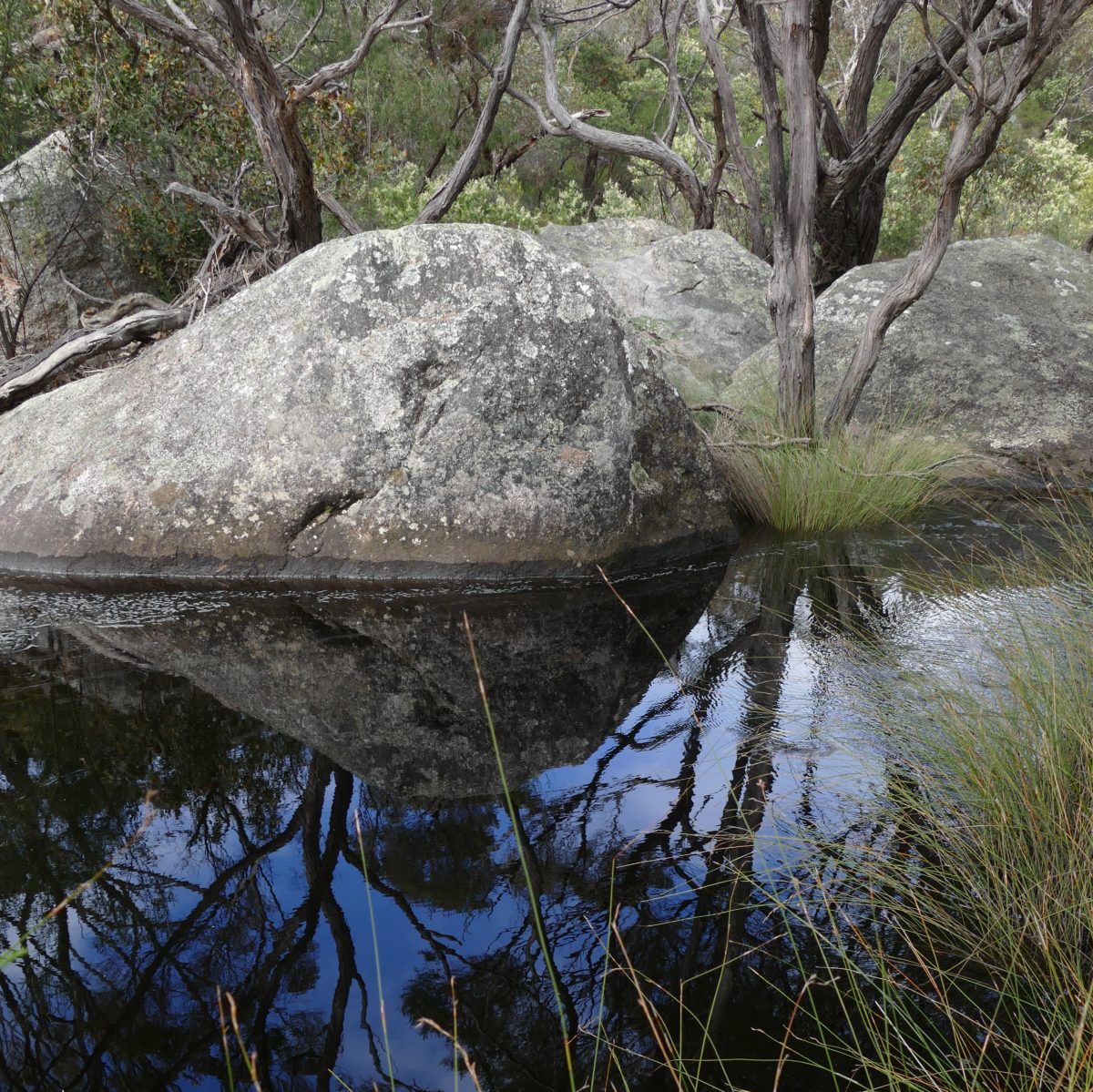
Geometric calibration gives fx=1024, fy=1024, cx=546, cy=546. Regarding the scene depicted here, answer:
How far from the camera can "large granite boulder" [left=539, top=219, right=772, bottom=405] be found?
7.88 m

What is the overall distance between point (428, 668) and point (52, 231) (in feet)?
24.8

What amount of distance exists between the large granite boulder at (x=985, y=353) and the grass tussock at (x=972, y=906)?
4.14m

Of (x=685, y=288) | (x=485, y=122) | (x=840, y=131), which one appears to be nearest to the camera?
(x=485, y=122)

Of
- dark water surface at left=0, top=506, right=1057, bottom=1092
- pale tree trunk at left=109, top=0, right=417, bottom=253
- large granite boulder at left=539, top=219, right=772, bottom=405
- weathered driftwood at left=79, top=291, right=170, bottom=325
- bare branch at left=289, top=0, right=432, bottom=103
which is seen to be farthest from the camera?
large granite boulder at left=539, top=219, right=772, bottom=405

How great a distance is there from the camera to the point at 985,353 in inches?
259

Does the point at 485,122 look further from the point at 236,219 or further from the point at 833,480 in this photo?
the point at 833,480

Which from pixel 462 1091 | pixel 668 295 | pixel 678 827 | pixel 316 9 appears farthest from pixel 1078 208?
pixel 462 1091

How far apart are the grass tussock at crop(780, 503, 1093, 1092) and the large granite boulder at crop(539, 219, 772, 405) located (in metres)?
5.33

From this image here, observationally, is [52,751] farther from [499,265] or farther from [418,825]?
[499,265]

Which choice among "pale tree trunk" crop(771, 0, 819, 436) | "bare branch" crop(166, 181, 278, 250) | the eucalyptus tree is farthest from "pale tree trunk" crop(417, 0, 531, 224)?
"pale tree trunk" crop(771, 0, 819, 436)

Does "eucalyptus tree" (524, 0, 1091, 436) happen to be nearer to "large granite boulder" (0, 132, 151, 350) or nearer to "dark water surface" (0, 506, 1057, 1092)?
"dark water surface" (0, 506, 1057, 1092)

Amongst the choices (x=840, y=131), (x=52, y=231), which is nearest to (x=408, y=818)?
(x=840, y=131)

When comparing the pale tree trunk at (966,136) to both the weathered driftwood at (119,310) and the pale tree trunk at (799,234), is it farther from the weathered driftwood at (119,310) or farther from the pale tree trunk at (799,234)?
the weathered driftwood at (119,310)

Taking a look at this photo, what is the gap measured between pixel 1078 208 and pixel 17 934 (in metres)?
14.6
